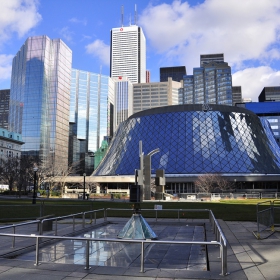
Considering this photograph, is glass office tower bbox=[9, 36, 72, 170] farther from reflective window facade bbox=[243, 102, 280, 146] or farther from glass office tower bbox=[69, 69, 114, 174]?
reflective window facade bbox=[243, 102, 280, 146]

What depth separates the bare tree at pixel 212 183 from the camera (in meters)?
61.1

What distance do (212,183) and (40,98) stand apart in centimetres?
7477

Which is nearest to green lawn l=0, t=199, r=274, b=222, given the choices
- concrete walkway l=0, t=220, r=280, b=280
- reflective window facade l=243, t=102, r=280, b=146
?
concrete walkway l=0, t=220, r=280, b=280

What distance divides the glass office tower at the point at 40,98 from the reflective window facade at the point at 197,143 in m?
41.9

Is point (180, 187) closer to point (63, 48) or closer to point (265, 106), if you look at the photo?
point (63, 48)

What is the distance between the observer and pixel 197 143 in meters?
73.0

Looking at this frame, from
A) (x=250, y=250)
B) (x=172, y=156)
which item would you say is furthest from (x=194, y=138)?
(x=250, y=250)

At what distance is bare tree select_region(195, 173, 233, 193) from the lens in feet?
200

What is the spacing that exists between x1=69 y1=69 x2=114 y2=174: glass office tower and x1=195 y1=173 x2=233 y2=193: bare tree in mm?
102045

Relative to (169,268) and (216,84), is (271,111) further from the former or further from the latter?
(169,268)

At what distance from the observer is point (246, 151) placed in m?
72.2

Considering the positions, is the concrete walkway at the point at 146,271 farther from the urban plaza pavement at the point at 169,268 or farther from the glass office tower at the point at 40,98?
the glass office tower at the point at 40,98

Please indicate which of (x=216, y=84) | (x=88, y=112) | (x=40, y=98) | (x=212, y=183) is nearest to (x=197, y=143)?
(x=212, y=183)

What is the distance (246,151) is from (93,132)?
105033mm
